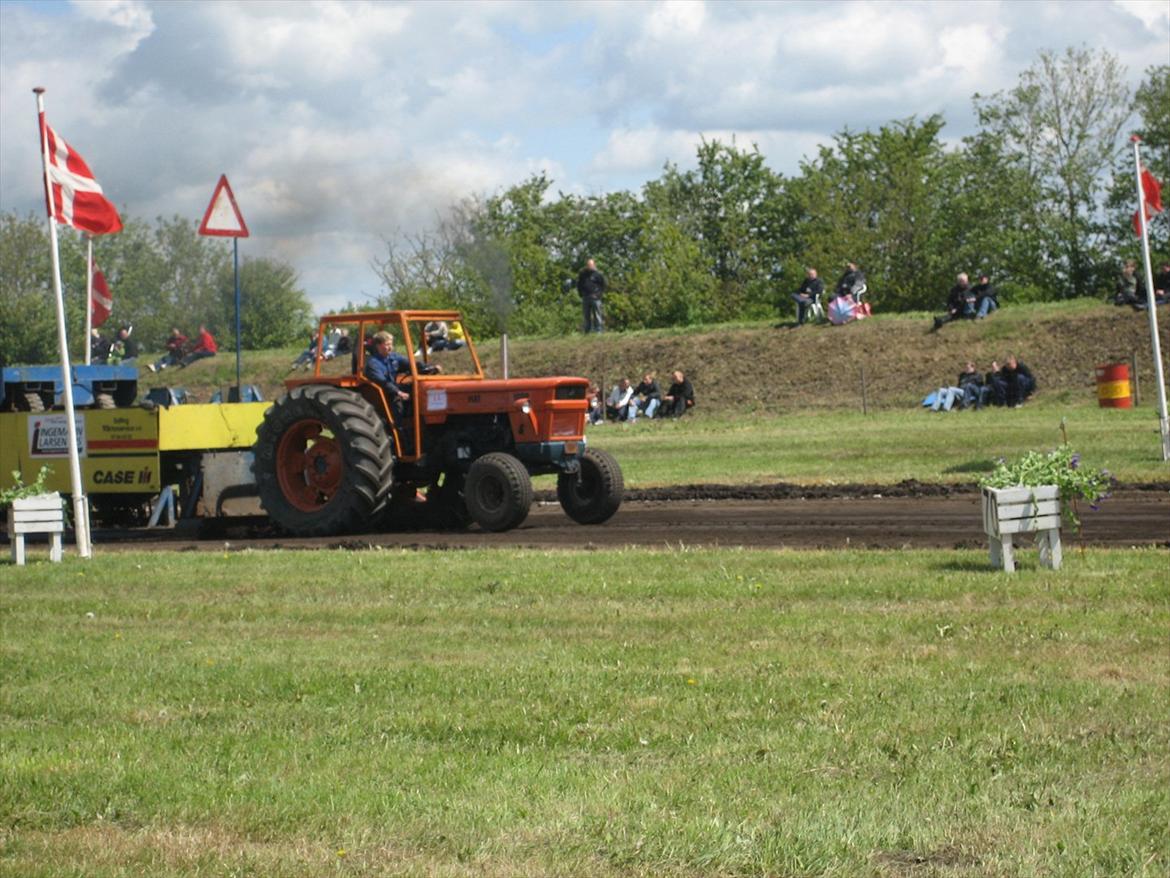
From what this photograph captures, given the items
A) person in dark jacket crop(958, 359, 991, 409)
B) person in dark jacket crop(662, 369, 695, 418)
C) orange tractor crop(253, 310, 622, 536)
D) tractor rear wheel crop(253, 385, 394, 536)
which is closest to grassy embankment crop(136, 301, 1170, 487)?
person in dark jacket crop(662, 369, 695, 418)

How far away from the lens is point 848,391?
38.9 meters

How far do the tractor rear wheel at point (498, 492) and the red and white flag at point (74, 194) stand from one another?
4.25 metres

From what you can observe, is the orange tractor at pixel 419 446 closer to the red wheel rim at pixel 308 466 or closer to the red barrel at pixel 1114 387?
the red wheel rim at pixel 308 466

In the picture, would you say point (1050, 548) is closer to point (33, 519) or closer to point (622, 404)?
point (33, 519)

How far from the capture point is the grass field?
6.06 metres

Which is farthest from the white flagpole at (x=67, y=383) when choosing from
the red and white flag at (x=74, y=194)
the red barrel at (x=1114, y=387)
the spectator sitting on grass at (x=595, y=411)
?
the spectator sitting on grass at (x=595, y=411)

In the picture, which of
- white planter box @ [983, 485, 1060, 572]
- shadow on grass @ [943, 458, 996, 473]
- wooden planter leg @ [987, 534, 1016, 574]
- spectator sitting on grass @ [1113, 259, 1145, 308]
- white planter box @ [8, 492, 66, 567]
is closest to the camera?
white planter box @ [983, 485, 1060, 572]

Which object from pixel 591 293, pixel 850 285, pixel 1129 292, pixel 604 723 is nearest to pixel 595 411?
pixel 591 293

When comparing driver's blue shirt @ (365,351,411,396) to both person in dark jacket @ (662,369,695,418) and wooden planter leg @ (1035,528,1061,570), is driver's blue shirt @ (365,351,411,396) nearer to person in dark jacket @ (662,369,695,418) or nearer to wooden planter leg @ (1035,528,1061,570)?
wooden planter leg @ (1035,528,1061,570)

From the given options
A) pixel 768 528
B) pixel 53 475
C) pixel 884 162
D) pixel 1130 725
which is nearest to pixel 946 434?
pixel 768 528

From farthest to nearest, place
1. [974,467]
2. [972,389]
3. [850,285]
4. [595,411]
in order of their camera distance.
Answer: [850,285], [595,411], [972,389], [974,467]

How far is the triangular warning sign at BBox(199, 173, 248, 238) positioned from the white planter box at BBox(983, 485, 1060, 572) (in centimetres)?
1055

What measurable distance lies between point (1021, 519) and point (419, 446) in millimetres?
7445

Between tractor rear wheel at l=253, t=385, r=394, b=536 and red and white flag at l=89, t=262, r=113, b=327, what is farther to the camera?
red and white flag at l=89, t=262, r=113, b=327
